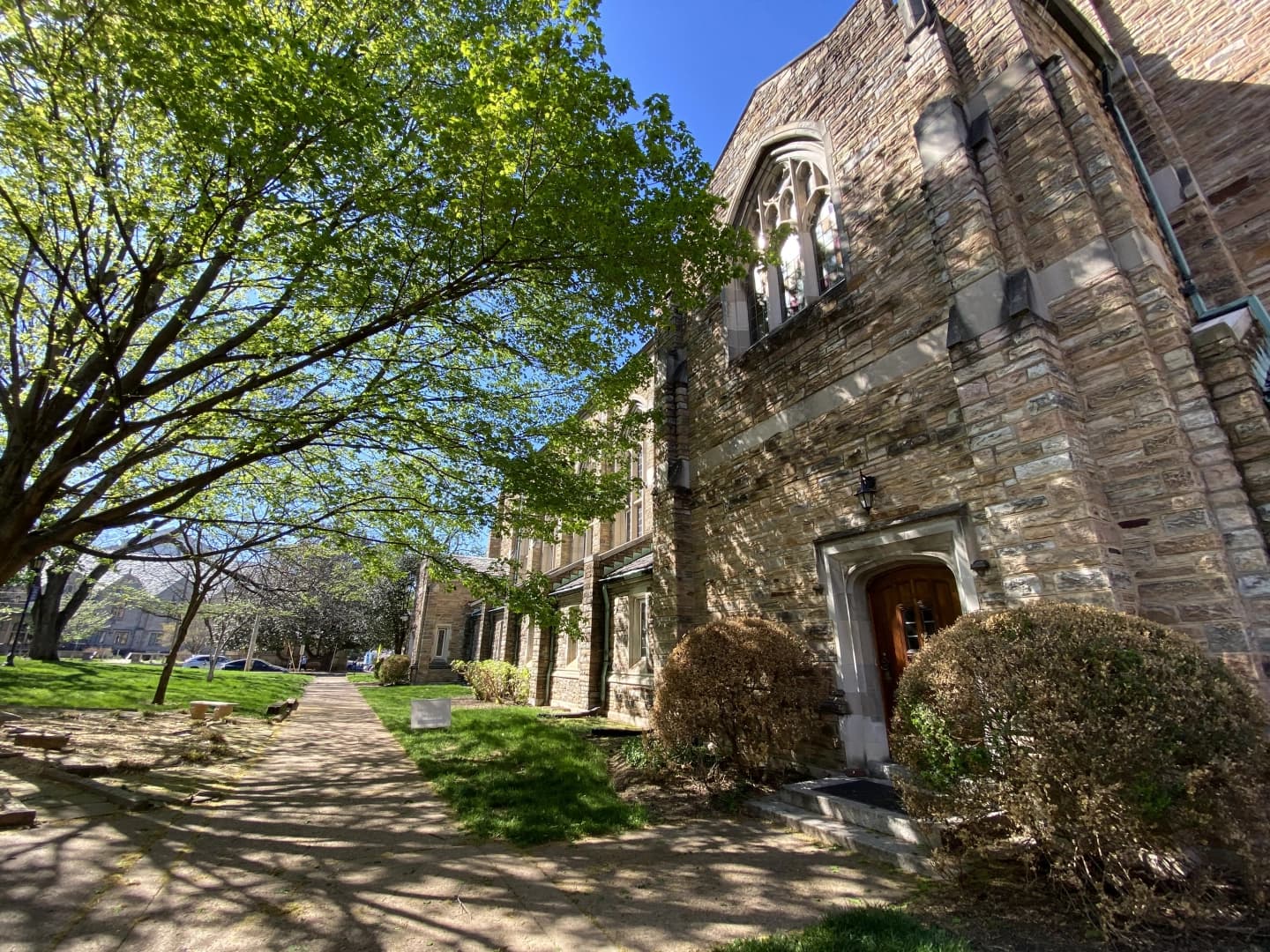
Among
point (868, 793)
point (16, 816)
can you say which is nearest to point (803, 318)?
point (868, 793)

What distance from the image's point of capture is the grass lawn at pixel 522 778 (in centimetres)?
489

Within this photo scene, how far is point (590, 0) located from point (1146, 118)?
21.2ft

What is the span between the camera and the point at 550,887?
3596mm

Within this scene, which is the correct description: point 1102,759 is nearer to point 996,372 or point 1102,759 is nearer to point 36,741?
point 996,372

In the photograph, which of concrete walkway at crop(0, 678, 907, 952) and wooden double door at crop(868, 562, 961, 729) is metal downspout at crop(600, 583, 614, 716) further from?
concrete walkway at crop(0, 678, 907, 952)

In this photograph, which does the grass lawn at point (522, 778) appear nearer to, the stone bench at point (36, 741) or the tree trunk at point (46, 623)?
the stone bench at point (36, 741)

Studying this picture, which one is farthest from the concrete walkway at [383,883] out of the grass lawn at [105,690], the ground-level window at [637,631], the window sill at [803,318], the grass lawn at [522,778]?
the grass lawn at [105,690]

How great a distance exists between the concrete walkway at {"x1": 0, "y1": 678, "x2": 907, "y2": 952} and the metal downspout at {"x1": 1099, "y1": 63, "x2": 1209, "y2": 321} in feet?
19.0

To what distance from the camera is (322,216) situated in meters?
5.36

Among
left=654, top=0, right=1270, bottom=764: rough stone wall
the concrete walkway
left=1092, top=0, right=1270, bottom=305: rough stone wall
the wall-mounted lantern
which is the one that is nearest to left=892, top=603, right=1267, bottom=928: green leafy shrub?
the concrete walkway

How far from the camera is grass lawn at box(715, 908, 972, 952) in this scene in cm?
271

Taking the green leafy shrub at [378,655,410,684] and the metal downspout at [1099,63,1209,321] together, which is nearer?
the metal downspout at [1099,63,1209,321]

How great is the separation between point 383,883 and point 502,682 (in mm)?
14947

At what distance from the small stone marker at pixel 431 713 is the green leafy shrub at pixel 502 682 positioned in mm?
7772
